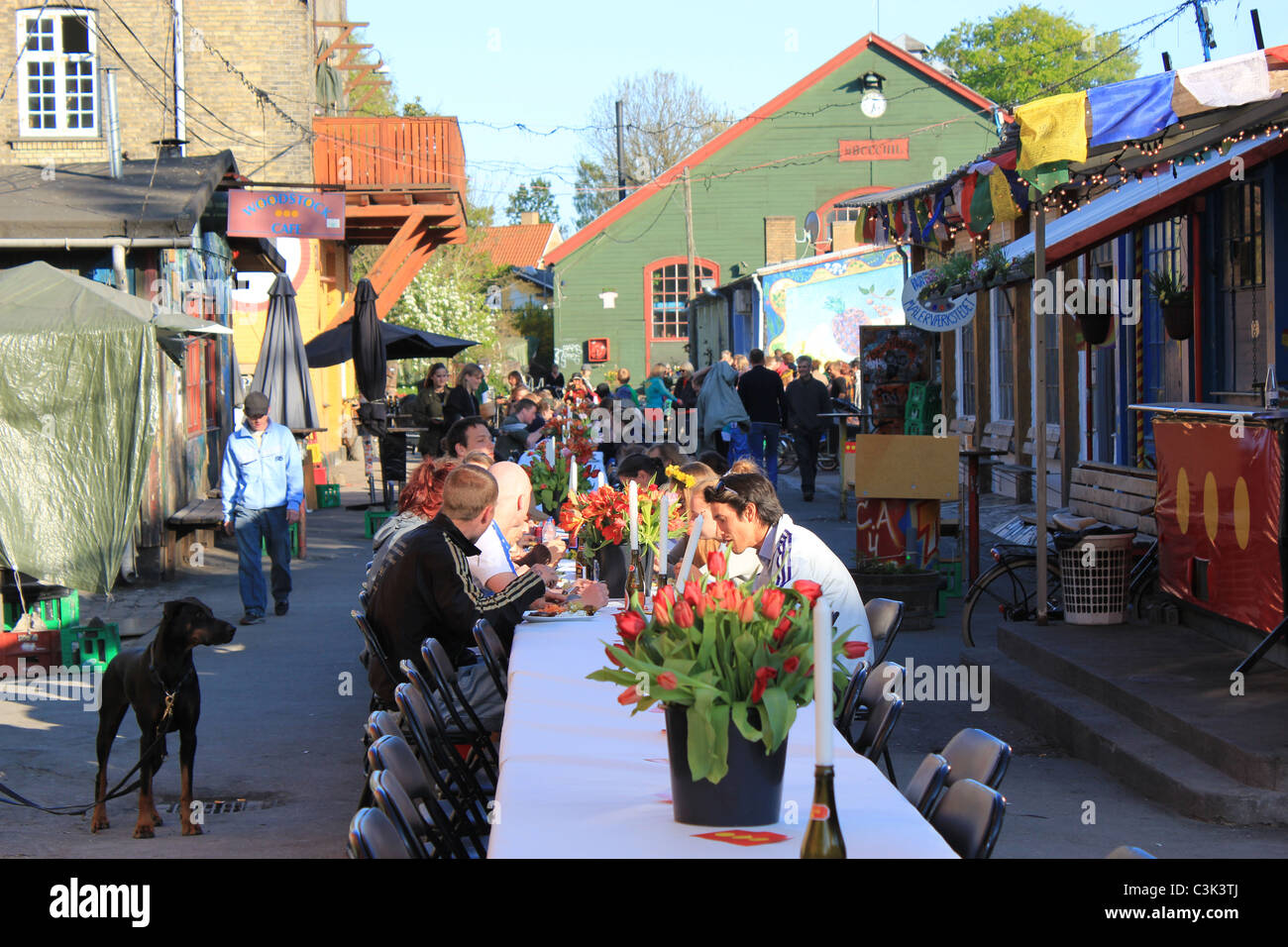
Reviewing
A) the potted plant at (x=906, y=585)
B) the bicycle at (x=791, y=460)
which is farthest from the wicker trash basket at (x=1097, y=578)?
the bicycle at (x=791, y=460)

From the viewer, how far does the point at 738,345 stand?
37.8 m

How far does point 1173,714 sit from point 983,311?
1357 cm

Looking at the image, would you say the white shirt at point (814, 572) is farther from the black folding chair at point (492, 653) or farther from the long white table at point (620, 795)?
the long white table at point (620, 795)

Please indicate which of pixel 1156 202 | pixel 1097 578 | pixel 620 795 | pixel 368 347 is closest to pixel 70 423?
pixel 1097 578

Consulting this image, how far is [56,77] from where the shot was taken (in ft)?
77.8

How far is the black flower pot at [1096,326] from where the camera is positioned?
12570mm

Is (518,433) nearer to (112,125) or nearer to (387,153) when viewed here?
(112,125)

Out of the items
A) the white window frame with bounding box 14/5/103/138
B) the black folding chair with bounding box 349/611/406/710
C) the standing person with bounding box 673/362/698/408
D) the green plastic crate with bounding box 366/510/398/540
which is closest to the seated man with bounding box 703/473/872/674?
the black folding chair with bounding box 349/611/406/710

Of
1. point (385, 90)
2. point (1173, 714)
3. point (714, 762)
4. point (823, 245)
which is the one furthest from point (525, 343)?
point (714, 762)

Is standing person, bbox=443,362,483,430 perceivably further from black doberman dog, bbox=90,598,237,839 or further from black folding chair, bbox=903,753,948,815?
black folding chair, bbox=903,753,948,815

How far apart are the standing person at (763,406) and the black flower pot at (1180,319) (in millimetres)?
9181

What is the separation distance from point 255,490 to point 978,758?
8788 mm

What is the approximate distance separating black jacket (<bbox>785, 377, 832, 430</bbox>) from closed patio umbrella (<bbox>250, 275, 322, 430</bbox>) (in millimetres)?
6963

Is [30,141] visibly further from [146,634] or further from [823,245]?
[823,245]
